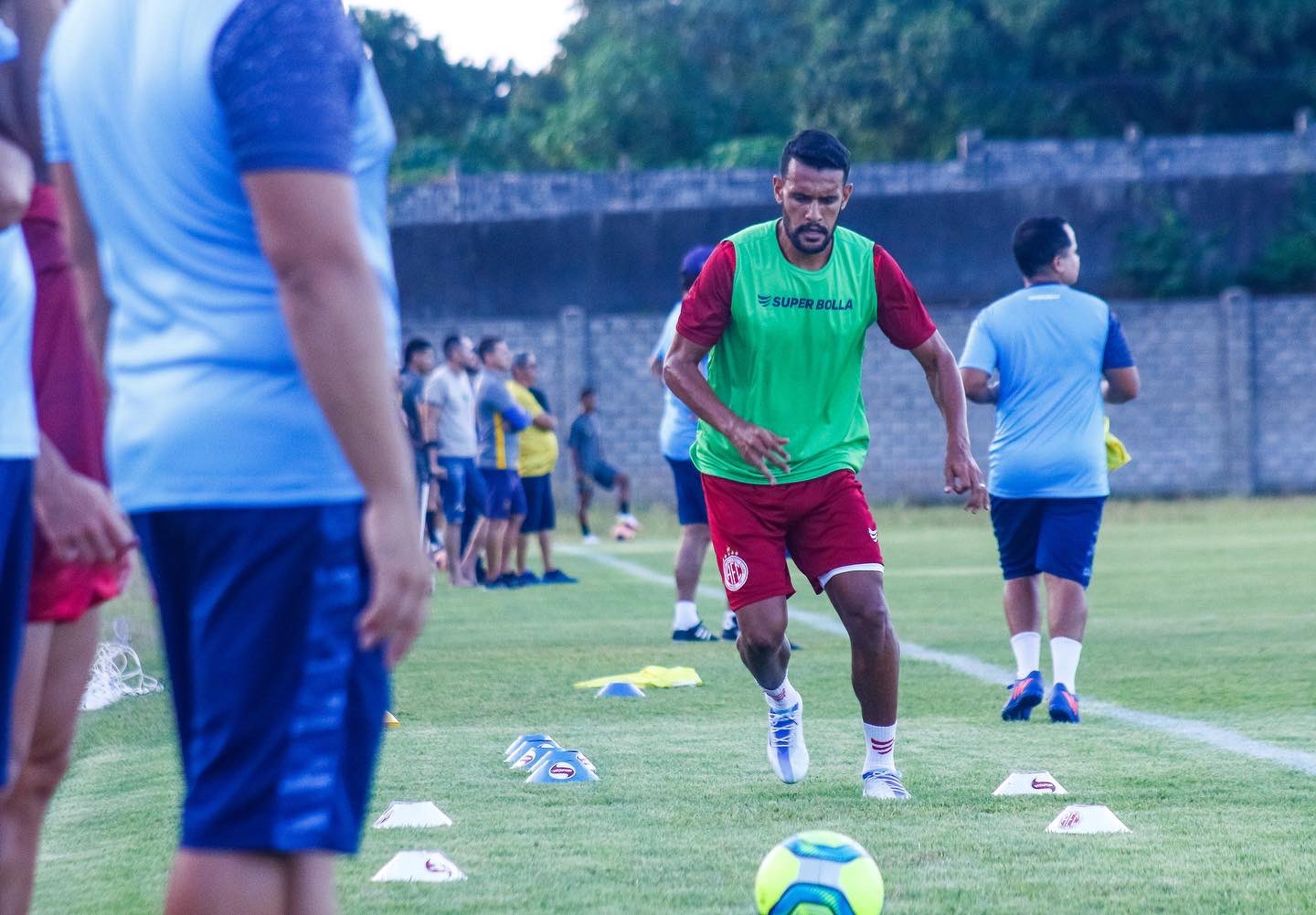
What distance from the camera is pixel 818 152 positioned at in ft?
19.5

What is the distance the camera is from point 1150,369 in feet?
104

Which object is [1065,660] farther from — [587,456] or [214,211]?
[587,456]

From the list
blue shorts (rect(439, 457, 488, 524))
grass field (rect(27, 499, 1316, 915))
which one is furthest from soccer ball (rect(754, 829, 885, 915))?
blue shorts (rect(439, 457, 488, 524))

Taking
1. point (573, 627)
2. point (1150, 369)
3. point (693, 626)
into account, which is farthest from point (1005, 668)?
point (1150, 369)

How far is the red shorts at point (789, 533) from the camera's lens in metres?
6.02

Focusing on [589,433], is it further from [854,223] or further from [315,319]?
[315,319]

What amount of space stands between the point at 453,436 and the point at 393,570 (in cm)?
1404

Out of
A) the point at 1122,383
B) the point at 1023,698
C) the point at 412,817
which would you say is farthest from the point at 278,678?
the point at 1122,383

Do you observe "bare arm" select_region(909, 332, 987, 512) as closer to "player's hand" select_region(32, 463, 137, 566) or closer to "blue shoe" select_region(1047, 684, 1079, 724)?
"blue shoe" select_region(1047, 684, 1079, 724)

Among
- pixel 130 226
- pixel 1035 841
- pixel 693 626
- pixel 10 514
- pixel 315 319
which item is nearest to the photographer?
pixel 315 319

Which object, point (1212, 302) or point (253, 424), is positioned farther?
point (1212, 302)

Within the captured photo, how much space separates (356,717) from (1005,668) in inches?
298

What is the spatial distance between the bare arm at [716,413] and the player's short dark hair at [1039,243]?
8.06ft

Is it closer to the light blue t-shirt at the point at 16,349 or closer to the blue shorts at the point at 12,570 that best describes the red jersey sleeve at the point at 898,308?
the light blue t-shirt at the point at 16,349
